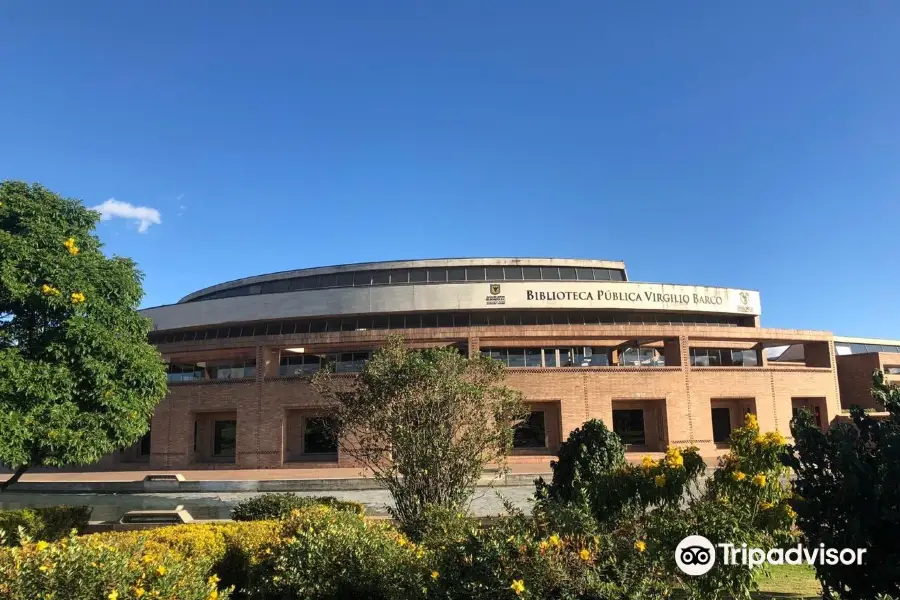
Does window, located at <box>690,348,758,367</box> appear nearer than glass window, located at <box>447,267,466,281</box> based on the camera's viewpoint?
Yes

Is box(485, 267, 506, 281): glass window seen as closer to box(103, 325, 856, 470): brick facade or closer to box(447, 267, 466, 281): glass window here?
box(447, 267, 466, 281): glass window

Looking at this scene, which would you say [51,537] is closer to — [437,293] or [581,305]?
[437,293]

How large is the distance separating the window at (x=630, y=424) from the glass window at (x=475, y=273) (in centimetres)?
1032

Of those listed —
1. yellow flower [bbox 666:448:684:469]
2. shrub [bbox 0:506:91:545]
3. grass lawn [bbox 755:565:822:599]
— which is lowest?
grass lawn [bbox 755:565:822:599]

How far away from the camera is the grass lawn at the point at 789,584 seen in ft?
21.8

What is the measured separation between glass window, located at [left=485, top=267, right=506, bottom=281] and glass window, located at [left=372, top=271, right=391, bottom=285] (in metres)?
5.73

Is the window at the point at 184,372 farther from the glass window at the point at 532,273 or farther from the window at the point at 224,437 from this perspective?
the glass window at the point at 532,273

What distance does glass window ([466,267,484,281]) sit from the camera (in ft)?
109

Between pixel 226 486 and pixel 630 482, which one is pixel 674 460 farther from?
pixel 226 486

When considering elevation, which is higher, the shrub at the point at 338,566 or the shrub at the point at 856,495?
the shrub at the point at 856,495

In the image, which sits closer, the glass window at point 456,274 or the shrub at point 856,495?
the shrub at point 856,495

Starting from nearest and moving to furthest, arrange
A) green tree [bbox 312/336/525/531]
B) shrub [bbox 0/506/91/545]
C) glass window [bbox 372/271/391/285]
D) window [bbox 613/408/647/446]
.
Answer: green tree [bbox 312/336/525/531] < shrub [bbox 0/506/91/545] < window [bbox 613/408/647/446] < glass window [bbox 372/271/391/285]

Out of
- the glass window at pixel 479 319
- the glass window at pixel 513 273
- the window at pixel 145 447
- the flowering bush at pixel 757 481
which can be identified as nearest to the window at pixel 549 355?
the glass window at pixel 479 319

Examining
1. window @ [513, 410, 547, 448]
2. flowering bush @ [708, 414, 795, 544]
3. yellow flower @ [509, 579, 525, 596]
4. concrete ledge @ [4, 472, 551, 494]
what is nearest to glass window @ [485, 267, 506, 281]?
window @ [513, 410, 547, 448]
